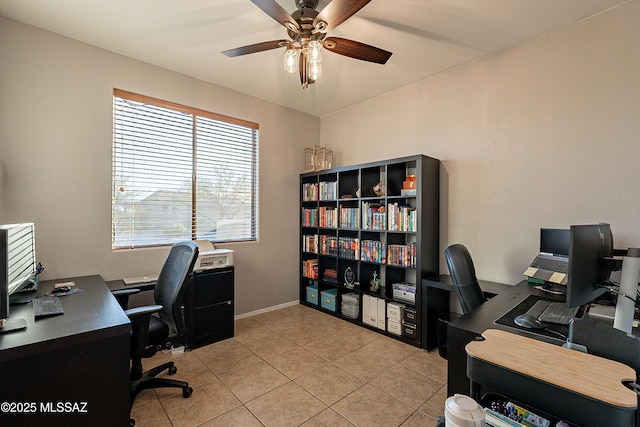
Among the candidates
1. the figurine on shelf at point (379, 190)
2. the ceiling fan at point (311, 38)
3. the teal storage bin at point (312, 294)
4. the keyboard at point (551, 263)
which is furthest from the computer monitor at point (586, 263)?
the teal storage bin at point (312, 294)

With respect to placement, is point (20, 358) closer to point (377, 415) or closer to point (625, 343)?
point (377, 415)

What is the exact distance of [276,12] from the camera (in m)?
1.62

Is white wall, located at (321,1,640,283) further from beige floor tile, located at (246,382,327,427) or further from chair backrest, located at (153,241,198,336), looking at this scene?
chair backrest, located at (153,241,198,336)

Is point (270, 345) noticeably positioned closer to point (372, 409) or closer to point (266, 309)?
Answer: point (266, 309)

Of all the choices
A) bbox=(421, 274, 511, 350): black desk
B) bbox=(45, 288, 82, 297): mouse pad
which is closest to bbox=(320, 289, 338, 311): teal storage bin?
bbox=(421, 274, 511, 350): black desk

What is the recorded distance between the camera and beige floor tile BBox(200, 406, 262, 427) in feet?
5.80

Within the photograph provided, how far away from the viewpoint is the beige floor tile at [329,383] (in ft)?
6.75

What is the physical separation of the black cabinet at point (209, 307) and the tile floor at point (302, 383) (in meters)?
0.13

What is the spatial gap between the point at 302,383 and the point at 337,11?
2563 millimetres

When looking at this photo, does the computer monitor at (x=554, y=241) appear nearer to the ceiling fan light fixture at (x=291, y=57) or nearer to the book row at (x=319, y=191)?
the book row at (x=319, y=191)

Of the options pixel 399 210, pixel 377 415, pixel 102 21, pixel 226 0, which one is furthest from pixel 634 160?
pixel 102 21

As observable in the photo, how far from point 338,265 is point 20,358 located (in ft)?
9.43

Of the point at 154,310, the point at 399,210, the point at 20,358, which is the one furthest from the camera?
the point at 399,210

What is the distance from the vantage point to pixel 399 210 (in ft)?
9.97
